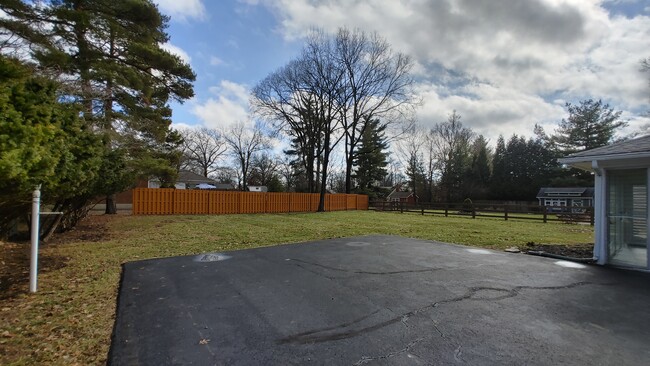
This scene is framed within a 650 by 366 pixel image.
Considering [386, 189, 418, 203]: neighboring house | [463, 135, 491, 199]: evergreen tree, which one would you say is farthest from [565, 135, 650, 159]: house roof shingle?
[386, 189, 418, 203]: neighboring house

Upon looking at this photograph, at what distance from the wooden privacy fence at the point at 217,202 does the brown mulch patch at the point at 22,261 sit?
8067 mm

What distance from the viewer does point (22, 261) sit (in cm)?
589

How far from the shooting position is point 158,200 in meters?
17.8

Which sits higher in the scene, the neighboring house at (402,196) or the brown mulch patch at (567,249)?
the neighboring house at (402,196)

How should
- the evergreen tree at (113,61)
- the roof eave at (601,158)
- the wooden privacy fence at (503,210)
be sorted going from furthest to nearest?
the wooden privacy fence at (503,210)
the evergreen tree at (113,61)
the roof eave at (601,158)

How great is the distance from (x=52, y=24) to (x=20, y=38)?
185 cm

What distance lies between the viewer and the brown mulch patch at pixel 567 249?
726 cm

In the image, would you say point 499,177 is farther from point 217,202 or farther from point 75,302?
point 75,302

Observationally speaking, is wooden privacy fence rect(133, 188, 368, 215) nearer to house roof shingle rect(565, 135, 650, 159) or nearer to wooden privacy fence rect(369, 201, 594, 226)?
wooden privacy fence rect(369, 201, 594, 226)

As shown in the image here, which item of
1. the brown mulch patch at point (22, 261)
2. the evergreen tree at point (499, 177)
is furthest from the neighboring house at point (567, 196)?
the brown mulch patch at point (22, 261)

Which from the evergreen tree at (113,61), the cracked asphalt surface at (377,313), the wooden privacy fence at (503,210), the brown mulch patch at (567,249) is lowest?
the cracked asphalt surface at (377,313)

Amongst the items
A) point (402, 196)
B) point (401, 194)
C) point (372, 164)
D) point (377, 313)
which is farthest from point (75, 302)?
point (401, 194)

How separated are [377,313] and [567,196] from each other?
129 feet

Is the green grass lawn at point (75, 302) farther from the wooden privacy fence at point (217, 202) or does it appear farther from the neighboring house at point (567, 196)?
Answer: the neighboring house at point (567, 196)
